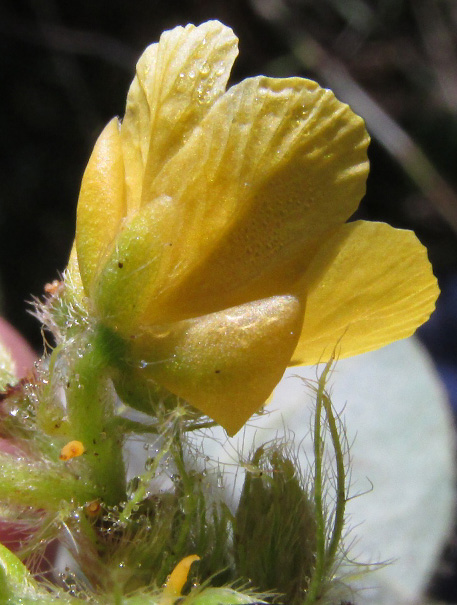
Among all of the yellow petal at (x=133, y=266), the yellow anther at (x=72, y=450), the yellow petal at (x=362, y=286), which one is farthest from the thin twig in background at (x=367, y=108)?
the yellow anther at (x=72, y=450)

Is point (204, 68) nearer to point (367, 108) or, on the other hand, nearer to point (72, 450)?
point (72, 450)

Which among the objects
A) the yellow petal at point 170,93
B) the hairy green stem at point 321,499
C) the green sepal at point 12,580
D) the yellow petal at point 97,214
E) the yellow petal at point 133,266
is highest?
the yellow petal at point 170,93

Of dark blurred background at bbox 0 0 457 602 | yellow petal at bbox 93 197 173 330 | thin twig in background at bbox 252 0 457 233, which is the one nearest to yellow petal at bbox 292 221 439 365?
yellow petal at bbox 93 197 173 330

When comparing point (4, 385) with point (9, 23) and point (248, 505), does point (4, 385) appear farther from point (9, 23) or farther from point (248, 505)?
point (9, 23)

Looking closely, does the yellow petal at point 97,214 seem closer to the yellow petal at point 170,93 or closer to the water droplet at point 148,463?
the yellow petal at point 170,93

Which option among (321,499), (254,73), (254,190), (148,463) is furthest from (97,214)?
(254,73)

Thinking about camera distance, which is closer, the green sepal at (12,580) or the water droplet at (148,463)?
the green sepal at (12,580)

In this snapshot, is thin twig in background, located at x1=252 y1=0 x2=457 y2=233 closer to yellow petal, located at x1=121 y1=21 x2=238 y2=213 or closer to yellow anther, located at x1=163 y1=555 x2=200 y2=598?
yellow petal, located at x1=121 y1=21 x2=238 y2=213

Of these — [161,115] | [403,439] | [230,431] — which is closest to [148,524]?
[230,431]

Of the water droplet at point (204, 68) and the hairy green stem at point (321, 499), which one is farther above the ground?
the water droplet at point (204, 68)
